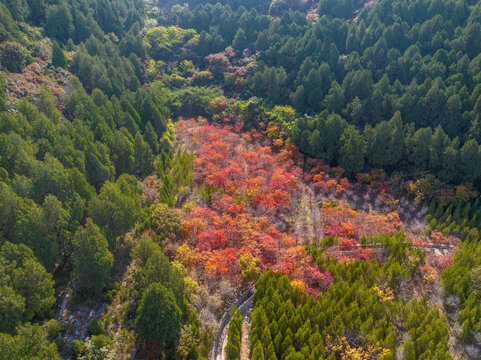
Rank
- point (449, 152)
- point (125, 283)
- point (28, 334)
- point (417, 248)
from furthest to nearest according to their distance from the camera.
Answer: point (449, 152)
point (417, 248)
point (125, 283)
point (28, 334)

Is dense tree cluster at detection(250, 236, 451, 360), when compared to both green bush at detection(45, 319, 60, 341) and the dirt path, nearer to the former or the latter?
the dirt path

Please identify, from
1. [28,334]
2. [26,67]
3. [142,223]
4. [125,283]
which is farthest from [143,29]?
[28,334]

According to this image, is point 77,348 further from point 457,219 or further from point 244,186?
point 457,219

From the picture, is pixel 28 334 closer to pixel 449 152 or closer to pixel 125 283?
pixel 125 283

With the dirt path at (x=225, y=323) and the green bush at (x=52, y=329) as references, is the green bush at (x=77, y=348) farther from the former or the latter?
the dirt path at (x=225, y=323)

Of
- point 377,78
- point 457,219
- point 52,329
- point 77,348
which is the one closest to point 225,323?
point 77,348

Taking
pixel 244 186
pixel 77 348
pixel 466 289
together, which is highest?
pixel 244 186

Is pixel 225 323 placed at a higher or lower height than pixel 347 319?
lower

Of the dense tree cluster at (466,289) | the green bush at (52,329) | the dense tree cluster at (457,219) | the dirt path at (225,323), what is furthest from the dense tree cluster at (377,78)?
the green bush at (52,329)
